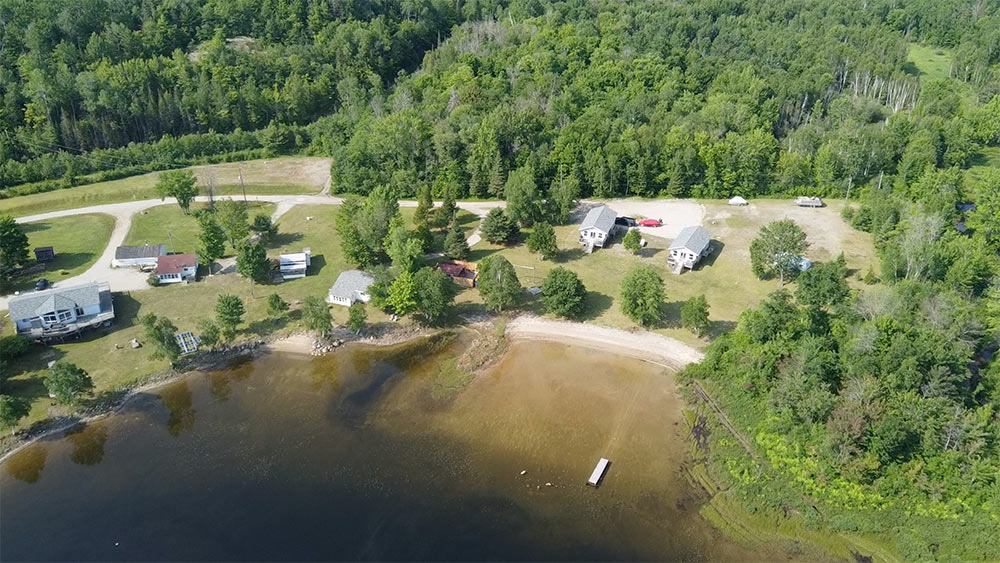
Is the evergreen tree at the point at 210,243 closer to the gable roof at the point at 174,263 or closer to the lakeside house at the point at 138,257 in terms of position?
the gable roof at the point at 174,263

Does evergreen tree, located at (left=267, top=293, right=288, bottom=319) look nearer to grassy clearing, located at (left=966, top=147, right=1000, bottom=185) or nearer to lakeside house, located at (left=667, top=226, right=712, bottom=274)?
lakeside house, located at (left=667, top=226, right=712, bottom=274)

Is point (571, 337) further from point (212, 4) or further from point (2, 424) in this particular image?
point (212, 4)

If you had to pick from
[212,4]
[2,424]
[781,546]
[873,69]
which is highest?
[212,4]

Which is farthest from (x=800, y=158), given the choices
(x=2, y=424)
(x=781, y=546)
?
(x=2, y=424)

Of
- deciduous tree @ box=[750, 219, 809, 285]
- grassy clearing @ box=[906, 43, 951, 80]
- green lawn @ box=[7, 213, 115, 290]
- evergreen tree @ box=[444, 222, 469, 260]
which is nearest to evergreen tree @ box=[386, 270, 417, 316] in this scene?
evergreen tree @ box=[444, 222, 469, 260]

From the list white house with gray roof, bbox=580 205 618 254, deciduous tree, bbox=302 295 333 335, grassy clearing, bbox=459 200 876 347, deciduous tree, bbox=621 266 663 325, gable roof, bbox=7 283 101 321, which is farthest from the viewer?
white house with gray roof, bbox=580 205 618 254

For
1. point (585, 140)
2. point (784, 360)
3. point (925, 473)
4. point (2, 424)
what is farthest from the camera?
point (585, 140)

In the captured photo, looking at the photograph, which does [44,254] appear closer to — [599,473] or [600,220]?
[600,220]
